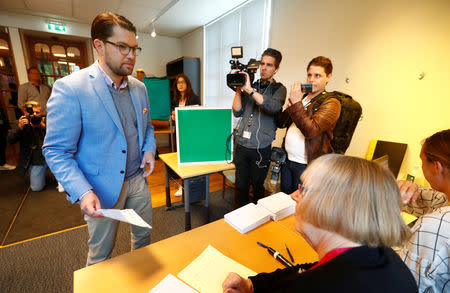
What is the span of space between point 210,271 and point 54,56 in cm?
638

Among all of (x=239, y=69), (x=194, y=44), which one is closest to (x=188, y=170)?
(x=239, y=69)

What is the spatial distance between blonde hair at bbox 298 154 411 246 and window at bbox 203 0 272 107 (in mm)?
3143

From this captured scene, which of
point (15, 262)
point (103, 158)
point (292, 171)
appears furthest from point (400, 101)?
point (15, 262)

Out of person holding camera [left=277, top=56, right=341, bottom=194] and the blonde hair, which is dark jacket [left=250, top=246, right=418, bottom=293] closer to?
the blonde hair

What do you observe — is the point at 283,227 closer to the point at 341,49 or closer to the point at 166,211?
the point at 166,211

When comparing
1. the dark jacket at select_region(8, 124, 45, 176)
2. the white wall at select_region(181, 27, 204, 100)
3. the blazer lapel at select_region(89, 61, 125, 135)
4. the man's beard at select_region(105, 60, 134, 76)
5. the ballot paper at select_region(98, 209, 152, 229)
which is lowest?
the dark jacket at select_region(8, 124, 45, 176)

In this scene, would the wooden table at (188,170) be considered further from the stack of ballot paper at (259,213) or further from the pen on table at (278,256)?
the pen on table at (278,256)

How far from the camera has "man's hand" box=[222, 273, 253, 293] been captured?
2.22 ft

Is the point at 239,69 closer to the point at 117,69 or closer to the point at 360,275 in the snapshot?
the point at 117,69

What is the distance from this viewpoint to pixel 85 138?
3.39 ft

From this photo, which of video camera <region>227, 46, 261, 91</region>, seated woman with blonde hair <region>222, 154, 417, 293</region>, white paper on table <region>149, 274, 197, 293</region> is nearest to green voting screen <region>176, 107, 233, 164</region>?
video camera <region>227, 46, 261, 91</region>

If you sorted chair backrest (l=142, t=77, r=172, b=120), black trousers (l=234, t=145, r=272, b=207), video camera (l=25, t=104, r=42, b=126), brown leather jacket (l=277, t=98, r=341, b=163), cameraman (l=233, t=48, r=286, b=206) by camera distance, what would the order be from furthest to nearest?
chair backrest (l=142, t=77, r=172, b=120) < video camera (l=25, t=104, r=42, b=126) < black trousers (l=234, t=145, r=272, b=207) < cameraman (l=233, t=48, r=286, b=206) < brown leather jacket (l=277, t=98, r=341, b=163)

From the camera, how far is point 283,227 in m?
1.06

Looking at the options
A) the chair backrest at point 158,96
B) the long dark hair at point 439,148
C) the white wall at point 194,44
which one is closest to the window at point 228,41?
the white wall at point 194,44
